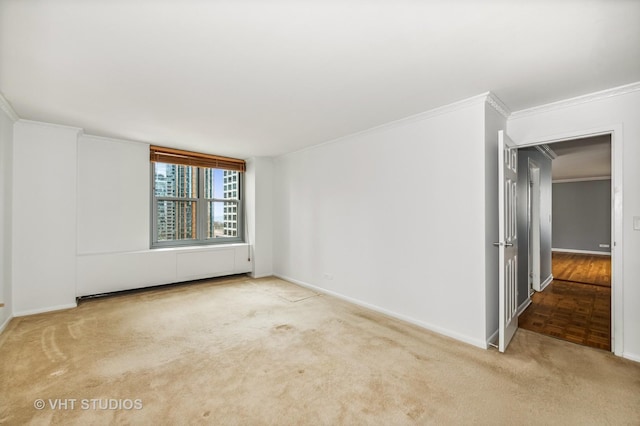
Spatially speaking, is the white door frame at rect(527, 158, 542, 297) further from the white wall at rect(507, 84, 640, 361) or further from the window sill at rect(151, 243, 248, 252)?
the window sill at rect(151, 243, 248, 252)

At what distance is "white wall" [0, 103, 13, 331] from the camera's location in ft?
10.1

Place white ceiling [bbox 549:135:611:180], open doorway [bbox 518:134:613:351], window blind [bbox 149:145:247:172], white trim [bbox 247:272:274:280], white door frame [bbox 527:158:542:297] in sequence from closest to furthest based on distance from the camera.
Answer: open doorway [bbox 518:134:613:351], white ceiling [bbox 549:135:611:180], white door frame [bbox 527:158:542:297], window blind [bbox 149:145:247:172], white trim [bbox 247:272:274:280]

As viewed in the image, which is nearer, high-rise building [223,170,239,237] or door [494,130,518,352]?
door [494,130,518,352]

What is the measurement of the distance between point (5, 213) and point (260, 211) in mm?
3362

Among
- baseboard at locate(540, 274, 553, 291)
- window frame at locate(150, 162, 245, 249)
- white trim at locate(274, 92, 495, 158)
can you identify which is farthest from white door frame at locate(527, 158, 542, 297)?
window frame at locate(150, 162, 245, 249)

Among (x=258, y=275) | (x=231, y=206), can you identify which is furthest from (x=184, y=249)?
(x=258, y=275)

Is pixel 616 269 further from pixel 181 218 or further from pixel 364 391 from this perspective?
pixel 181 218

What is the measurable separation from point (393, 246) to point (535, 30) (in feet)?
7.82

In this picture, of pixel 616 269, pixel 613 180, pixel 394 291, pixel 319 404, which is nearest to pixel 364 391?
pixel 319 404

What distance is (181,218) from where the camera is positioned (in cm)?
524

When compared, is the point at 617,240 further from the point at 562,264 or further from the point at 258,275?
the point at 562,264

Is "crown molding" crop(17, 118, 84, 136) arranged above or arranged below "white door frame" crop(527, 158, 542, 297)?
above

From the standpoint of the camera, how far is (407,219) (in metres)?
3.39

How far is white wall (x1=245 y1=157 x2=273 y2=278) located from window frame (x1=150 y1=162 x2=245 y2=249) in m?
0.18
